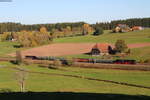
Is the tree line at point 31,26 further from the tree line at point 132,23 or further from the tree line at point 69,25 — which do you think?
the tree line at point 132,23

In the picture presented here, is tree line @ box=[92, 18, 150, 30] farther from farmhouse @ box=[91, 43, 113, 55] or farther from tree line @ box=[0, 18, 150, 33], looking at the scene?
farmhouse @ box=[91, 43, 113, 55]

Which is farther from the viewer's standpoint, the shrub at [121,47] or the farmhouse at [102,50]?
the farmhouse at [102,50]

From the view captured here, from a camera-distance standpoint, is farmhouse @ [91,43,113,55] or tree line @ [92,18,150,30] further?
tree line @ [92,18,150,30]

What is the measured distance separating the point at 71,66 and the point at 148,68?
1419 cm

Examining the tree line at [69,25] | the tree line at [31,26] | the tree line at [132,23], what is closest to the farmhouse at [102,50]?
the tree line at [69,25]

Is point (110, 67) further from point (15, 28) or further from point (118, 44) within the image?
point (15, 28)

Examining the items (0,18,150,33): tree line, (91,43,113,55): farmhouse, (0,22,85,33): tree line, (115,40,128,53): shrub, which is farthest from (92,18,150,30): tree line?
(115,40,128,53): shrub

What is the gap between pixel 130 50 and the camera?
63625 mm

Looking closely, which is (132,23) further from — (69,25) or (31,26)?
(31,26)

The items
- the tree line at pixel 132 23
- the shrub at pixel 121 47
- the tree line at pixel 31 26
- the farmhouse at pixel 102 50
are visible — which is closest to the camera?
the shrub at pixel 121 47

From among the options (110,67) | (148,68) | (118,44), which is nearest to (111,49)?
(118,44)

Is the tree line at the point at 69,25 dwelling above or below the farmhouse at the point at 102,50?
above

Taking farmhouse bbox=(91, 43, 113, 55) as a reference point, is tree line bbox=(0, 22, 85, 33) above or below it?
above

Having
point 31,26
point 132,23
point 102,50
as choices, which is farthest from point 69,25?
point 102,50
